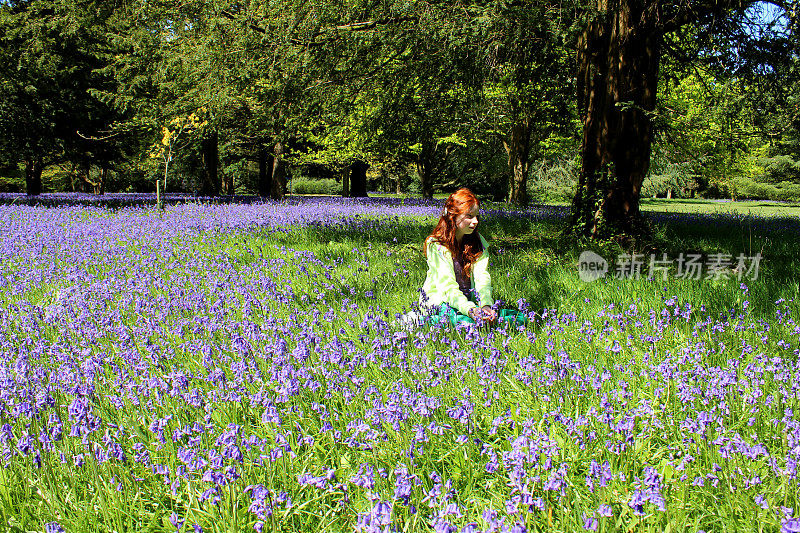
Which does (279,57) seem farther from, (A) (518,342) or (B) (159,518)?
(B) (159,518)

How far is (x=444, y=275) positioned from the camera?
402cm

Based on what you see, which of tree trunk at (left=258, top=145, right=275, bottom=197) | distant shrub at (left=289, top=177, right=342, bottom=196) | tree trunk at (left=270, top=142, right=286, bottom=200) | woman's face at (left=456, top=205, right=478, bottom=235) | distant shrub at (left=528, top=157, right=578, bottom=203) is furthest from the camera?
distant shrub at (left=289, top=177, right=342, bottom=196)

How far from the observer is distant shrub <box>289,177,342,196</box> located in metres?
59.4

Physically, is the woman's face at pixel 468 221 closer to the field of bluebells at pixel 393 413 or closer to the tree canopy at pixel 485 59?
the field of bluebells at pixel 393 413

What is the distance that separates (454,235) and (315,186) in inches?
2258

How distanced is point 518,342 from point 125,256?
5730 mm

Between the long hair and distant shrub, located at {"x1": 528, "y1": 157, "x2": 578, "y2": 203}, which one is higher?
distant shrub, located at {"x1": 528, "y1": 157, "x2": 578, "y2": 203}

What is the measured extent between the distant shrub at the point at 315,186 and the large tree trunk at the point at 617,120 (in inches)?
2073

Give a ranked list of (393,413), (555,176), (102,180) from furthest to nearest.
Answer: (555,176) → (102,180) → (393,413)

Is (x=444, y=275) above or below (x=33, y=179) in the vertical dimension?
below

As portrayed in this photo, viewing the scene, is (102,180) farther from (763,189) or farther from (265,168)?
(763,189)

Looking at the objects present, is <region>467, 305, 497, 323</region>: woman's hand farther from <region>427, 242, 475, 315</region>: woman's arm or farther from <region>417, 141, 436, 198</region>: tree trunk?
<region>417, 141, 436, 198</region>: tree trunk

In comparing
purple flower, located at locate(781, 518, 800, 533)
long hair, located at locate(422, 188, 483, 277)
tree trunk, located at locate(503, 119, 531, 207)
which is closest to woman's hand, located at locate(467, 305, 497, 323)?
long hair, located at locate(422, 188, 483, 277)

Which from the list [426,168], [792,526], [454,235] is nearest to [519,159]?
[426,168]
